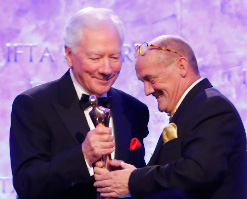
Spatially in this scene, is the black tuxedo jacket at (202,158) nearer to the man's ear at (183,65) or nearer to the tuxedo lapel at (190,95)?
the tuxedo lapel at (190,95)

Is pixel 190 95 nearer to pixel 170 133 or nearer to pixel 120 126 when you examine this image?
pixel 170 133


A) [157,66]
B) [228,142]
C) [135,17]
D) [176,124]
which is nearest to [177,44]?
[157,66]

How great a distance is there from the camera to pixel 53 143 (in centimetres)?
243

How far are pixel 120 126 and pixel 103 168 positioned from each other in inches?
14.6

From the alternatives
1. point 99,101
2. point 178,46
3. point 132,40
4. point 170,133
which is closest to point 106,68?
point 99,101

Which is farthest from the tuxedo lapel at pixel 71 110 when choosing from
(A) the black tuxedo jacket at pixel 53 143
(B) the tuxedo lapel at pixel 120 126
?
(B) the tuxedo lapel at pixel 120 126

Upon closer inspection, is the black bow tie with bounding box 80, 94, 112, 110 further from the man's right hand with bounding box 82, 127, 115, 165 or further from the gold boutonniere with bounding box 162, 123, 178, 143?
the gold boutonniere with bounding box 162, 123, 178, 143

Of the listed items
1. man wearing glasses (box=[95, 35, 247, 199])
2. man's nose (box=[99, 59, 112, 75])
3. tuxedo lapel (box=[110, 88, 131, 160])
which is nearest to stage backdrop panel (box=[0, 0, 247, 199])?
tuxedo lapel (box=[110, 88, 131, 160])

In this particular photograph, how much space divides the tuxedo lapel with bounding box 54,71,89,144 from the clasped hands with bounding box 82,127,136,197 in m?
0.20

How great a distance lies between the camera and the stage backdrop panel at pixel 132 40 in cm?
354

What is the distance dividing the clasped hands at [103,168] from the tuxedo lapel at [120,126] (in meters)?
0.25

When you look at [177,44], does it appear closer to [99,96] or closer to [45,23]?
[99,96]

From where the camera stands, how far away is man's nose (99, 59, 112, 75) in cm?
247

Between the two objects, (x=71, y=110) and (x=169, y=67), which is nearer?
(x=169, y=67)
